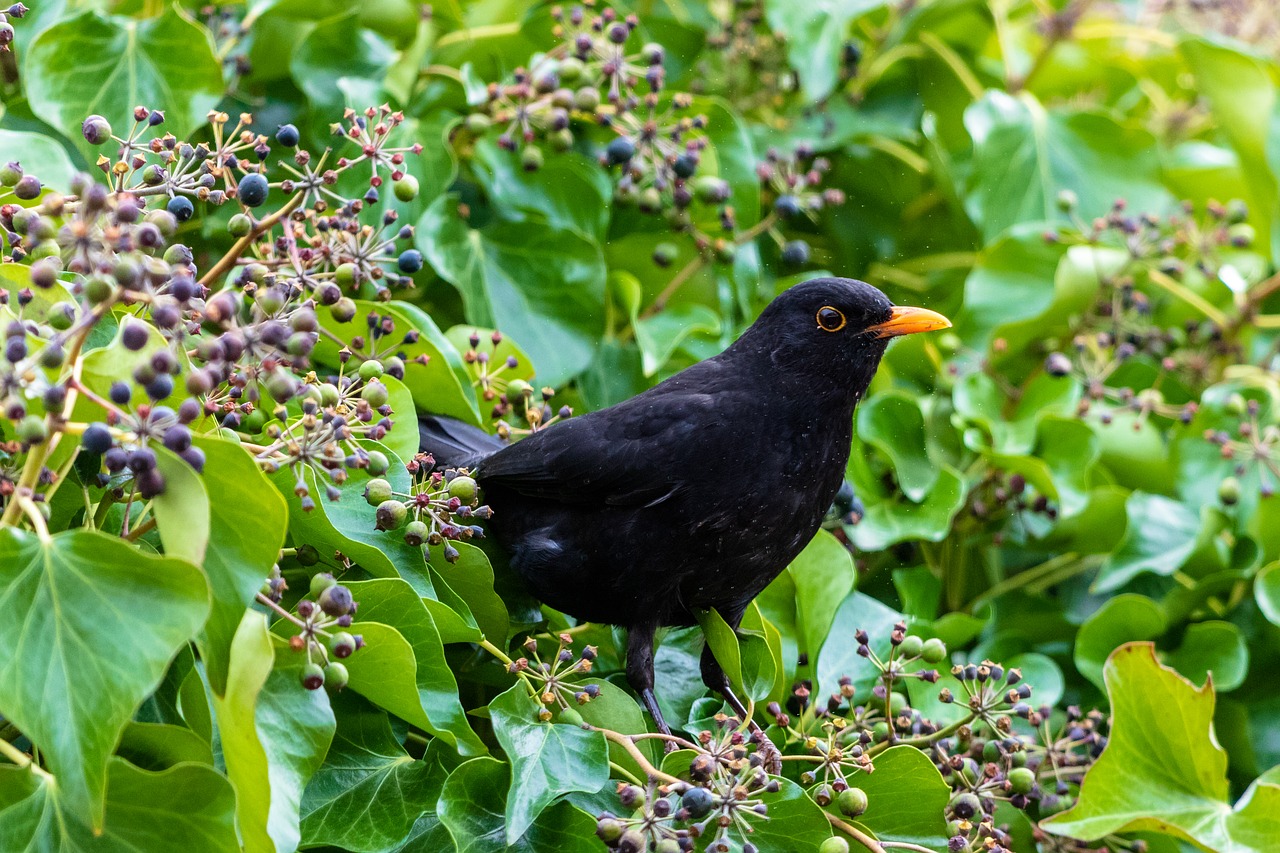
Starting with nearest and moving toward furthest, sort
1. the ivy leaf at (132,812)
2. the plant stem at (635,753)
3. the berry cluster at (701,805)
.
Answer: the ivy leaf at (132,812) → the berry cluster at (701,805) → the plant stem at (635,753)

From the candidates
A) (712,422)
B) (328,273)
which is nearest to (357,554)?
(328,273)

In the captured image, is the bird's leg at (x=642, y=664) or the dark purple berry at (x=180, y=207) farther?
the bird's leg at (x=642, y=664)

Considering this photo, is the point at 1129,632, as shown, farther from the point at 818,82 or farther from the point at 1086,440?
the point at 818,82

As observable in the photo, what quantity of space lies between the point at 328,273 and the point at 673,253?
3.93ft

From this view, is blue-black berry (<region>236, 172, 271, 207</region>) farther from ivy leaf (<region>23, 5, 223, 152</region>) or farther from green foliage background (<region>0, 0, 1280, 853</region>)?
ivy leaf (<region>23, 5, 223, 152</region>)

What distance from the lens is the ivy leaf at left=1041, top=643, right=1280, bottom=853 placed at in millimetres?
2012

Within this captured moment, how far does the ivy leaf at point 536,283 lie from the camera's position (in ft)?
8.61

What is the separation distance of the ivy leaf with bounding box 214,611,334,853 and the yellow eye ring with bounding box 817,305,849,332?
1294mm

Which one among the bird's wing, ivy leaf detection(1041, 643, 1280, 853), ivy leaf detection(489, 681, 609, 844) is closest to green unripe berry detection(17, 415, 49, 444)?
ivy leaf detection(489, 681, 609, 844)

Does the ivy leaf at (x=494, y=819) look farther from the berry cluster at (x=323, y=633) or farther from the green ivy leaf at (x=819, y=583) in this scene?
the green ivy leaf at (x=819, y=583)

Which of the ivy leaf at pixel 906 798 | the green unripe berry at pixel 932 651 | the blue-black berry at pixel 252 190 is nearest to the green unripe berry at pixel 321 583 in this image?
the blue-black berry at pixel 252 190

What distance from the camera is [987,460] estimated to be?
2.82 m

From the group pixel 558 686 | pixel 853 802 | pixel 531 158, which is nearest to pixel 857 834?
pixel 853 802

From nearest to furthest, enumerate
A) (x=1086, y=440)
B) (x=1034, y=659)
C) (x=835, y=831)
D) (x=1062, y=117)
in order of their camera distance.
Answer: (x=835, y=831)
(x=1034, y=659)
(x=1086, y=440)
(x=1062, y=117)
